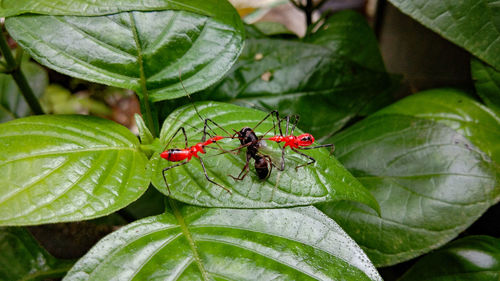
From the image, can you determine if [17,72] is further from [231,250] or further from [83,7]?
[231,250]

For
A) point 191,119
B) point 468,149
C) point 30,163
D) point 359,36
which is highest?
point 359,36

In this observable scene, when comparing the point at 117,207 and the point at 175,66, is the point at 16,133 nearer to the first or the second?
the point at 117,207

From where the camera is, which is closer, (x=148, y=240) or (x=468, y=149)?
(x=148, y=240)

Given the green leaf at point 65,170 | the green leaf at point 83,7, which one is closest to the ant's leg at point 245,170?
the green leaf at point 65,170

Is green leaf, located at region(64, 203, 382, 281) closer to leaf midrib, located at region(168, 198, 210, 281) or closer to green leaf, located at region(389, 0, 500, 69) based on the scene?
leaf midrib, located at region(168, 198, 210, 281)

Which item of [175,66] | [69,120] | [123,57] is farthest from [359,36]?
[69,120]
